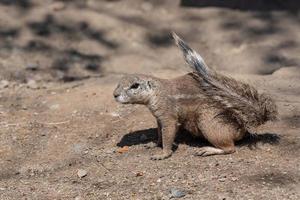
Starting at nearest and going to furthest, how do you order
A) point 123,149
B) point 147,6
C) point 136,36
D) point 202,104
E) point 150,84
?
1. point 202,104
2. point 150,84
3. point 123,149
4. point 136,36
5. point 147,6

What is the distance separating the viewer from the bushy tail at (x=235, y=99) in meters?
5.16

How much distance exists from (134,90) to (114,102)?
143 centimetres

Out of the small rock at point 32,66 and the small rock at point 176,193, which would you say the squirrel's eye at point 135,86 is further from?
the small rock at point 32,66

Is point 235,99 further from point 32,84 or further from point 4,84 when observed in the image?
point 4,84

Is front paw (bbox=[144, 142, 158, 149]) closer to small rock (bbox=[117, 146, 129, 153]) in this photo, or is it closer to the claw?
small rock (bbox=[117, 146, 129, 153])

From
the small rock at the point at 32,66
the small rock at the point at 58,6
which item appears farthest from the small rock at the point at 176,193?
the small rock at the point at 58,6

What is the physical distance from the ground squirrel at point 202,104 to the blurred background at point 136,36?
2.58 meters

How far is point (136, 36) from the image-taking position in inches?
361

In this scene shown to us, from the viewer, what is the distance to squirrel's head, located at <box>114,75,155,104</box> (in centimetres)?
531

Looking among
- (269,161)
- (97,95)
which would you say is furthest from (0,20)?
(269,161)

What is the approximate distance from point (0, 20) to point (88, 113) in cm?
360

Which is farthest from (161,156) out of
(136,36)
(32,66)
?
(136,36)

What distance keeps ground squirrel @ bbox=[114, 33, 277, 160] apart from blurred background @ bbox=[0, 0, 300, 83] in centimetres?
258

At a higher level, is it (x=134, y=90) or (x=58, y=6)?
(x=134, y=90)
